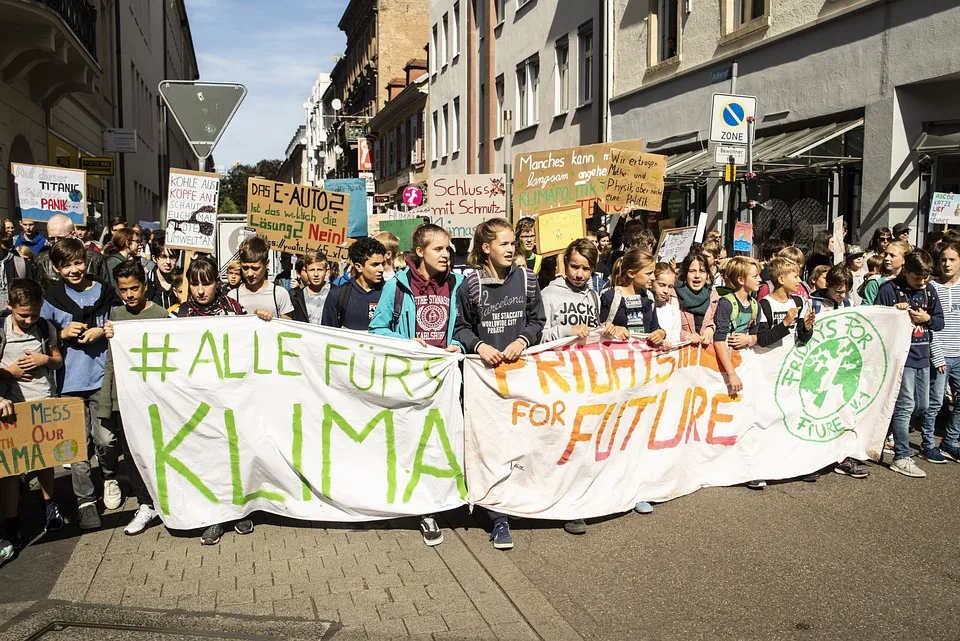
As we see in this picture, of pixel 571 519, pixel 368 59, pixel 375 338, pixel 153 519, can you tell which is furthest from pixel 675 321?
pixel 368 59

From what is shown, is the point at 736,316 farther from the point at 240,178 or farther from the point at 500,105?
the point at 240,178

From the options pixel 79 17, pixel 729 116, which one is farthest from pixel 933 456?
pixel 79 17

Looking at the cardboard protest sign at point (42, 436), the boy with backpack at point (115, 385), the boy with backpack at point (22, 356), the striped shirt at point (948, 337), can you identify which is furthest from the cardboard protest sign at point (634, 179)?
the cardboard protest sign at point (42, 436)

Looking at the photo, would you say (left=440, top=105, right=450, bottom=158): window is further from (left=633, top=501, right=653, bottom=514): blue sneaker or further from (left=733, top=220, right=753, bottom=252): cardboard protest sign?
(left=633, top=501, right=653, bottom=514): blue sneaker

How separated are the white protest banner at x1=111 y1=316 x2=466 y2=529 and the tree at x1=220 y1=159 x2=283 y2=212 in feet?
225

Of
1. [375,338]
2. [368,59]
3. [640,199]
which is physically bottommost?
[375,338]

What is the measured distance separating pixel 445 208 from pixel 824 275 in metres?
7.98

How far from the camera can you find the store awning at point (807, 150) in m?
13.6

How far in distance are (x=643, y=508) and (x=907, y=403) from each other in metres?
2.57

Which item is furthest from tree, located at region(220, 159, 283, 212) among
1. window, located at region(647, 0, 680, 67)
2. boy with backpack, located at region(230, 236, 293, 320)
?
boy with backpack, located at region(230, 236, 293, 320)

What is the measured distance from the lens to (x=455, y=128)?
3650 centimetres

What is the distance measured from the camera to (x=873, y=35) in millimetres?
12984

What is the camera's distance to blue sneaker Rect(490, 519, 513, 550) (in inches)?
209

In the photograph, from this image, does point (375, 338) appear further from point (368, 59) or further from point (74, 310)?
point (368, 59)
